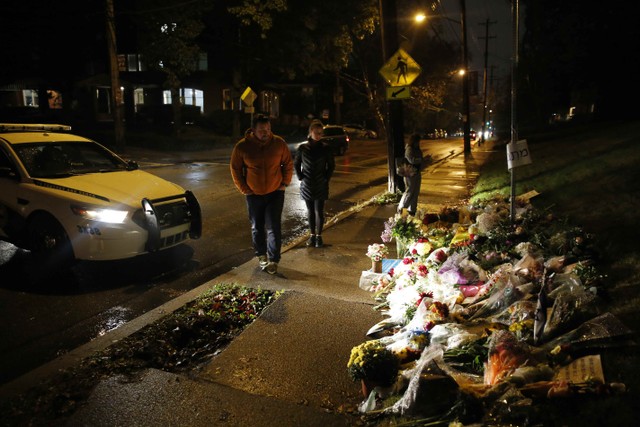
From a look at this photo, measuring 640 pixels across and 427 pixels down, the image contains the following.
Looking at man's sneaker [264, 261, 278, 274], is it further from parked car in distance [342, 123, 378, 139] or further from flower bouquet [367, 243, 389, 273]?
parked car in distance [342, 123, 378, 139]

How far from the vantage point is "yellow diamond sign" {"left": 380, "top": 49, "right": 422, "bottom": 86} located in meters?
10.6

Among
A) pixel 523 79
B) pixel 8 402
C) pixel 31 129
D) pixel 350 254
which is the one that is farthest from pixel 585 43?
pixel 8 402

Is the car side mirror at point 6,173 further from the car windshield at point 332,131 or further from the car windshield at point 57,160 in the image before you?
the car windshield at point 332,131

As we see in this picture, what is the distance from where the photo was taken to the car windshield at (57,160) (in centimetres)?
694

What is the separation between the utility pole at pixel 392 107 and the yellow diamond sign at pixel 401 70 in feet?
3.85

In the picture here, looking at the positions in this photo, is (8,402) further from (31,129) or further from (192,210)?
(31,129)

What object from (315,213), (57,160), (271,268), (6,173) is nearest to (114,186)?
(57,160)

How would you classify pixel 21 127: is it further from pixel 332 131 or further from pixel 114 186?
pixel 332 131

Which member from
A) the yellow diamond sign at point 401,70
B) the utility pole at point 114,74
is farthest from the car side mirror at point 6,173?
the utility pole at point 114,74

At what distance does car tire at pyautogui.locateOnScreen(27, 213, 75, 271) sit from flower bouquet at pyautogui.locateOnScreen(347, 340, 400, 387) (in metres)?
4.27

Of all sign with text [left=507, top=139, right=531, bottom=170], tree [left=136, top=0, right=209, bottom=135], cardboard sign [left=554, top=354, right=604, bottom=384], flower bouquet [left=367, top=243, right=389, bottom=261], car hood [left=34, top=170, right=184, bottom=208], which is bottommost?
cardboard sign [left=554, top=354, right=604, bottom=384]

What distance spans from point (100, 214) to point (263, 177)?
6.59ft

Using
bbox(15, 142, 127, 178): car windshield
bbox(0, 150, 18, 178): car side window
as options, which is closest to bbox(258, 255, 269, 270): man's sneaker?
bbox(15, 142, 127, 178): car windshield

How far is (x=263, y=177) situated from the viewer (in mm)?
6301
